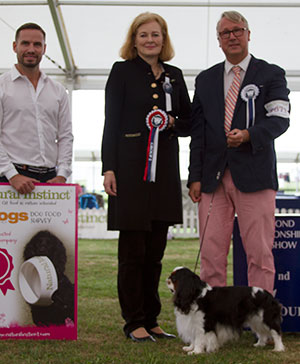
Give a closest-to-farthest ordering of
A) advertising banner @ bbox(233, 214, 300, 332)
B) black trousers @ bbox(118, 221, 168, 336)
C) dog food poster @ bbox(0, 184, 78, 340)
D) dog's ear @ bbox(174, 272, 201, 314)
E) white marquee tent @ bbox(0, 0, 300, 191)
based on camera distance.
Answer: dog's ear @ bbox(174, 272, 201, 314)
dog food poster @ bbox(0, 184, 78, 340)
black trousers @ bbox(118, 221, 168, 336)
advertising banner @ bbox(233, 214, 300, 332)
white marquee tent @ bbox(0, 0, 300, 191)

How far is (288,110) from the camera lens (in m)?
3.07

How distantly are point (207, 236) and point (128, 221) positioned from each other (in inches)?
17.5

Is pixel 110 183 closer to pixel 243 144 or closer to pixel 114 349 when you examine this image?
pixel 243 144

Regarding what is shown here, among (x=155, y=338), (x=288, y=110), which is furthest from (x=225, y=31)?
(x=155, y=338)

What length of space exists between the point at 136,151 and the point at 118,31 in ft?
18.4

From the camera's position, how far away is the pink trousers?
302 cm

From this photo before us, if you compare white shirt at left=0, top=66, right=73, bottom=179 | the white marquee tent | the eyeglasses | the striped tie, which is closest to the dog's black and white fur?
the striped tie

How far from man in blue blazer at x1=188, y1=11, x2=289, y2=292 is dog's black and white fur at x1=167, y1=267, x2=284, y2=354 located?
17cm

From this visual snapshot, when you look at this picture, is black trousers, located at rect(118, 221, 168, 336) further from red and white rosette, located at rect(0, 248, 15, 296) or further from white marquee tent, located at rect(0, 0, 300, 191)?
white marquee tent, located at rect(0, 0, 300, 191)

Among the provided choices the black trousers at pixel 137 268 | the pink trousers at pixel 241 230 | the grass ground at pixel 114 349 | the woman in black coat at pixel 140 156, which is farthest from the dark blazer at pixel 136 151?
the grass ground at pixel 114 349

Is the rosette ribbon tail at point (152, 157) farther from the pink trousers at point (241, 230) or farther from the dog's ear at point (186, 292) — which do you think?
the dog's ear at point (186, 292)

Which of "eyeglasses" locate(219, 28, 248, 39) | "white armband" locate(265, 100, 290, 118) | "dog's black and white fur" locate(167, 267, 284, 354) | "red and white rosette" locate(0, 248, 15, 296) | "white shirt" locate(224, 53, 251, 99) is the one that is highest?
"eyeglasses" locate(219, 28, 248, 39)

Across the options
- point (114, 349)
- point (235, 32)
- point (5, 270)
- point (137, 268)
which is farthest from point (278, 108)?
point (5, 270)

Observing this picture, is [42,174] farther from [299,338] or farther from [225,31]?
[299,338]
